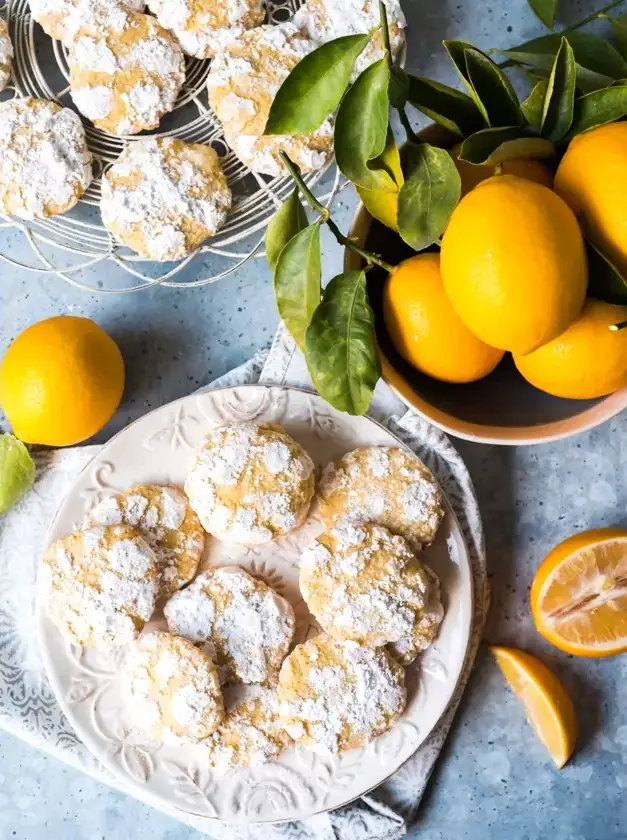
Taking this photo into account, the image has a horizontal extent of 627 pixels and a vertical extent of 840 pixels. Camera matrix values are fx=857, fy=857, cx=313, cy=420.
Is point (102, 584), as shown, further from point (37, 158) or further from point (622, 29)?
point (622, 29)

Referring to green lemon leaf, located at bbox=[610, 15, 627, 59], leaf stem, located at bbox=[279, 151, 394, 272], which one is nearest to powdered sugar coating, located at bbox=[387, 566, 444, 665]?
leaf stem, located at bbox=[279, 151, 394, 272]

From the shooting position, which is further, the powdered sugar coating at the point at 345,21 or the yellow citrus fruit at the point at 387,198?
the powdered sugar coating at the point at 345,21

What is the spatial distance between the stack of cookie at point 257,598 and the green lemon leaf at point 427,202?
0.44m

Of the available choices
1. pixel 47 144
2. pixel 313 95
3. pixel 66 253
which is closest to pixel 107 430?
pixel 66 253

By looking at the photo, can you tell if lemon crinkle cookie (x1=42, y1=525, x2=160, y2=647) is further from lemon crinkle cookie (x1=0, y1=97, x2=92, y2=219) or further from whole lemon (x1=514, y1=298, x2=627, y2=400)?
whole lemon (x1=514, y1=298, x2=627, y2=400)

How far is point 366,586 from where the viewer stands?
1.14 meters

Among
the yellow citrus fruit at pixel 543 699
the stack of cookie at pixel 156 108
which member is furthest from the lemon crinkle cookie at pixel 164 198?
the yellow citrus fruit at pixel 543 699

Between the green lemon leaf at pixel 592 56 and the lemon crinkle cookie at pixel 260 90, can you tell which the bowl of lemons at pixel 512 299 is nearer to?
the green lemon leaf at pixel 592 56

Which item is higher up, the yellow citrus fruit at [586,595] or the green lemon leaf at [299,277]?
the green lemon leaf at [299,277]

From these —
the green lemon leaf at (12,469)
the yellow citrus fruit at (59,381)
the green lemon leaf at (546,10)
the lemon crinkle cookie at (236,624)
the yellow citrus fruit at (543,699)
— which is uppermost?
the green lemon leaf at (546,10)

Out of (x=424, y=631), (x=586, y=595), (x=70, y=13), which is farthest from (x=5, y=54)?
(x=586, y=595)

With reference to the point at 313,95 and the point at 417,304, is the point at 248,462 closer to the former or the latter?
the point at 417,304

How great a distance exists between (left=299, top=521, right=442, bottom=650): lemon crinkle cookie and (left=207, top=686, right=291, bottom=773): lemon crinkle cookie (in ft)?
0.50

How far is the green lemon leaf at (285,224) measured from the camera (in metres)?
0.94
